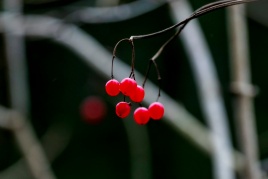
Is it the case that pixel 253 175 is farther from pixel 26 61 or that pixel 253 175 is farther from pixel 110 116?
pixel 26 61

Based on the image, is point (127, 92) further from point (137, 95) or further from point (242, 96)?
point (242, 96)

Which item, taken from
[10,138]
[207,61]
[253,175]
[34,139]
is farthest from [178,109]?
[10,138]

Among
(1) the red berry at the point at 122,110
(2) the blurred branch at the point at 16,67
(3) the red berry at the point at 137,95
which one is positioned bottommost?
(2) the blurred branch at the point at 16,67

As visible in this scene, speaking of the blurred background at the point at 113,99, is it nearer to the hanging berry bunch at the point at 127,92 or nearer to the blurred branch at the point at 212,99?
the blurred branch at the point at 212,99

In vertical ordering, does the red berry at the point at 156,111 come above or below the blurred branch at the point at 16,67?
above

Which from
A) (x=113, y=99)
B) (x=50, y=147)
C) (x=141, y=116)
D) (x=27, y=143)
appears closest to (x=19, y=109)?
(x=27, y=143)

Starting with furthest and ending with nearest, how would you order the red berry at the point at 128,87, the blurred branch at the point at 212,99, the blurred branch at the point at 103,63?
the blurred branch at the point at 103,63
the blurred branch at the point at 212,99
the red berry at the point at 128,87

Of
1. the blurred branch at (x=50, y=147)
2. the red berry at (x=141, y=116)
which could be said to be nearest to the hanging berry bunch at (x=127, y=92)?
the red berry at (x=141, y=116)
